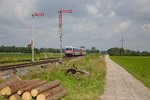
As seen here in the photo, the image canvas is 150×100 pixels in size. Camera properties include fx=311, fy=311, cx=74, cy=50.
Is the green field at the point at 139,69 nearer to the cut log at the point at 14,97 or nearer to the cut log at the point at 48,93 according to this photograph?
the cut log at the point at 48,93

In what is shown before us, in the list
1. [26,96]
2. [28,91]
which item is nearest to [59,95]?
[28,91]

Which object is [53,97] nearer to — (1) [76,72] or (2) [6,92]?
(2) [6,92]

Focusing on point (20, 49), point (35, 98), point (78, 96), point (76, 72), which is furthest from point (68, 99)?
point (20, 49)

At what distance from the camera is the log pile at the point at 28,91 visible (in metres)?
12.5

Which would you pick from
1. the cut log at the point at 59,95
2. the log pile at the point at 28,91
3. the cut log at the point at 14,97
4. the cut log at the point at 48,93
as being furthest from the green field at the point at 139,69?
the cut log at the point at 14,97

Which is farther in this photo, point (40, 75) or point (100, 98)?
point (40, 75)

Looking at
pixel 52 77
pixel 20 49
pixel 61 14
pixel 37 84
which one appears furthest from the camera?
pixel 20 49

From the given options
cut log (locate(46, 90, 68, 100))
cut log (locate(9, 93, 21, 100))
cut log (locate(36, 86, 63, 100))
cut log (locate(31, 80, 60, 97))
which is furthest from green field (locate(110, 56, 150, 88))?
cut log (locate(9, 93, 21, 100))

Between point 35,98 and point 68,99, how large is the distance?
5.92ft

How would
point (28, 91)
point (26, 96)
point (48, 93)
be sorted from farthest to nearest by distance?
point (48, 93) < point (28, 91) < point (26, 96)

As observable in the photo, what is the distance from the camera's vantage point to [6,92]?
1246 cm

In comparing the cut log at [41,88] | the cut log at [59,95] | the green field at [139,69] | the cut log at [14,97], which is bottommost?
Result: the green field at [139,69]

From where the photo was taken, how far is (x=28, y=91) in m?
12.7

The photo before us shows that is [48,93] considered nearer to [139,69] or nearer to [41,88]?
[41,88]
